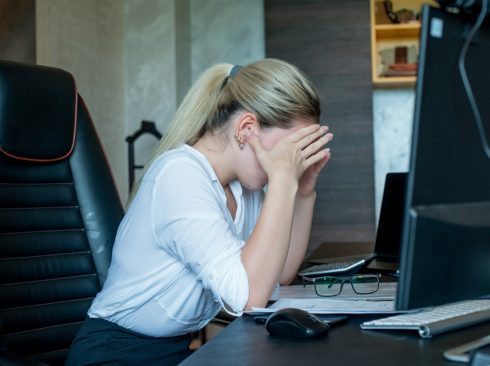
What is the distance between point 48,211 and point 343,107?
2.37 m

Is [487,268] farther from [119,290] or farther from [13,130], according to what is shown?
[13,130]

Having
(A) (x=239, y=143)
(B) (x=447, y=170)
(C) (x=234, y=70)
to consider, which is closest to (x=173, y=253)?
(A) (x=239, y=143)

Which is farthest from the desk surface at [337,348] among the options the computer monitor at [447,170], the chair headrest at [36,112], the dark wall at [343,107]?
the dark wall at [343,107]

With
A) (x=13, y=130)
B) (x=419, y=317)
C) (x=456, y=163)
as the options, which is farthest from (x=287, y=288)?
(x=456, y=163)

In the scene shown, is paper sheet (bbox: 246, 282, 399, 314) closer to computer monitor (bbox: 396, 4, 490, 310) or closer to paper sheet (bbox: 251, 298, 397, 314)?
paper sheet (bbox: 251, 298, 397, 314)

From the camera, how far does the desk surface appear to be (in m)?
0.75

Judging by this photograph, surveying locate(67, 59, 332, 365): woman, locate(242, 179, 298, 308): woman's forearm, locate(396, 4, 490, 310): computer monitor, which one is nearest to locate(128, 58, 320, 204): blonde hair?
locate(67, 59, 332, 365): woman

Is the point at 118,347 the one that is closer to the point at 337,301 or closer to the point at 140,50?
the point at 337,301

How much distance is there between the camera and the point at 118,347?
4.22 feet

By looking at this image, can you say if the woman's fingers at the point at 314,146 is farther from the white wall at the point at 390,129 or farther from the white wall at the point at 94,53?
the white wall at the point at 390,129

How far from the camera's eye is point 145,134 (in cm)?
396

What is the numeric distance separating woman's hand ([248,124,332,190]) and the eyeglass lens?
0.70 feet

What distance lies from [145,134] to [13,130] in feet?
8.22

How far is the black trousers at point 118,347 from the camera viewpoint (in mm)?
1266
